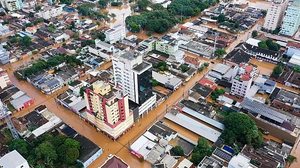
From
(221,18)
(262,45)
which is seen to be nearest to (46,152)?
(262,45)

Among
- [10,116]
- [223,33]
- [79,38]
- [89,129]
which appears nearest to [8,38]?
[79,38]

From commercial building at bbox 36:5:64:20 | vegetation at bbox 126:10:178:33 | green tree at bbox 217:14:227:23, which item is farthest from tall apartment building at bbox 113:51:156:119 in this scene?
commercial building at bbox 36:5:64:20

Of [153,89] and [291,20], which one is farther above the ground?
[291,20]

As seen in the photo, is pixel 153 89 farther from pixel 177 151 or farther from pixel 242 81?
pixel 242 81

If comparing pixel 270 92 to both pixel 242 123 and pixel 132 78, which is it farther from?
pixel 132 78

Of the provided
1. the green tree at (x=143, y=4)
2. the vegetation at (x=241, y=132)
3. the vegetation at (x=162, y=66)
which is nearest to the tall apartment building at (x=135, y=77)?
the vegetation at (x=162, y=66)

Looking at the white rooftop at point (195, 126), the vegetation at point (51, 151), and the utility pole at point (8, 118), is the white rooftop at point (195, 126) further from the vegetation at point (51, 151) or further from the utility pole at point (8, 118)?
the utility pole at point (8, 118)
